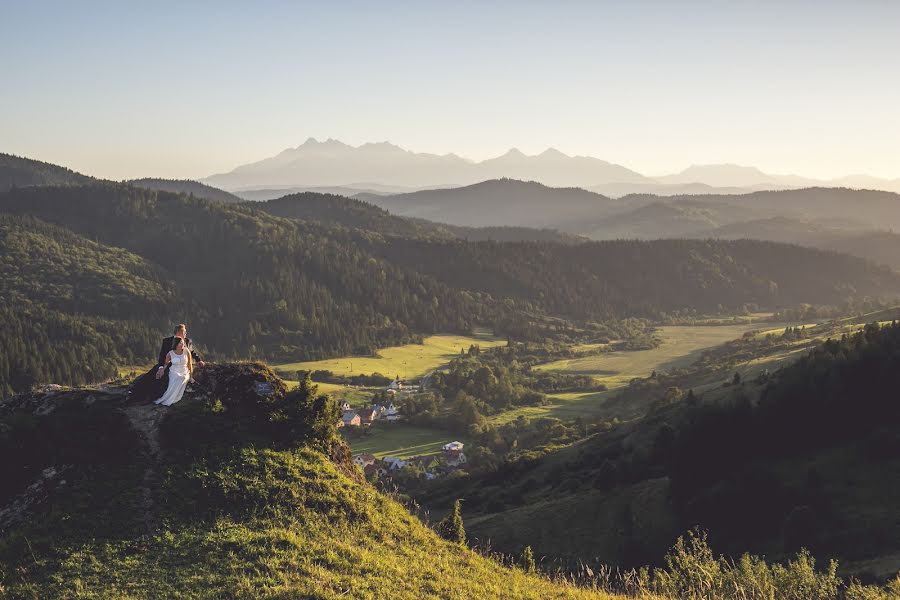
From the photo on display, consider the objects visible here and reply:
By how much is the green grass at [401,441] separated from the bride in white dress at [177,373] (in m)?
91.4

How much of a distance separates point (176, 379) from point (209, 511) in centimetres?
666

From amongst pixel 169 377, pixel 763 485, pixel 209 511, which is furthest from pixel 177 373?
pixel 763 485

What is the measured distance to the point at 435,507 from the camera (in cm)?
7156

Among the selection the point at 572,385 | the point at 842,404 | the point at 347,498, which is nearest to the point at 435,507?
the point at 842,404

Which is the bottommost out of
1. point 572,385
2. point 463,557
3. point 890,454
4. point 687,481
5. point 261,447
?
point 572,385

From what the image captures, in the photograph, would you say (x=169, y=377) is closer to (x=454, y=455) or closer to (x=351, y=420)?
(x=454, y=455)

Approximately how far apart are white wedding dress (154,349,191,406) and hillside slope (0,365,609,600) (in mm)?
451

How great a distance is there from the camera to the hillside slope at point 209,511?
16.0 m

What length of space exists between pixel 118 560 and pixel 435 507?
58.3m

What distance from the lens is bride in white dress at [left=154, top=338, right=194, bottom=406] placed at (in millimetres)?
23531

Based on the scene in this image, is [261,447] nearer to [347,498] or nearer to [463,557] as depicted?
[347,498]

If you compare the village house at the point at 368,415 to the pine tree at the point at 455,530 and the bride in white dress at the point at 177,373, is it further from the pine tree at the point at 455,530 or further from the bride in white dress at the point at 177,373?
the bride in white dress at the point at 177,373

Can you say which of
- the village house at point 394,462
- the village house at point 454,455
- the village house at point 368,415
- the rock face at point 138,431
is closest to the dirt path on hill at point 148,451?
the rock face at point 138,431

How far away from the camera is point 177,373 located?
77.8 ft
